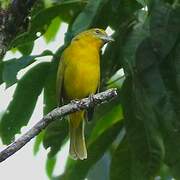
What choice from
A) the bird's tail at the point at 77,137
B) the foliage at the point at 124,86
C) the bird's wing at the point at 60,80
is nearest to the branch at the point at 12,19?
the foliage at the point at 124,86

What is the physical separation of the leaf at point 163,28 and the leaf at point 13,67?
2.48 feet

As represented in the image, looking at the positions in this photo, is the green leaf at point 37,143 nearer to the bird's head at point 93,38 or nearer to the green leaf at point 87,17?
the bird's head at point 93,38

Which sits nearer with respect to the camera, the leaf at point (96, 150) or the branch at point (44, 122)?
the branch at point (44, 122)

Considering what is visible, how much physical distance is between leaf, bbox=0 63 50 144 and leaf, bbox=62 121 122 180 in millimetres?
440

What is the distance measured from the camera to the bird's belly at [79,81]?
5.69 metres

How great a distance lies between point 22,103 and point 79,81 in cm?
99

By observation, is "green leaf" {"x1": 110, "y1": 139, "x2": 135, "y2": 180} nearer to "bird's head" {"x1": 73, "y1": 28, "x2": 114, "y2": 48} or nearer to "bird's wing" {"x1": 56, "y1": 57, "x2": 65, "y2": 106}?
"bird's wing" {"x1": 56, "y1": 57, "x2": 65, "y2": 106}

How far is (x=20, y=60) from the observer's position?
15.0 ft

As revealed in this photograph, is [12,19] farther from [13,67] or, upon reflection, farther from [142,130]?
[142,130]

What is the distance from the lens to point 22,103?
488 centimetres

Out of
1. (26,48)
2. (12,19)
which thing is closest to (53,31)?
(26,48)

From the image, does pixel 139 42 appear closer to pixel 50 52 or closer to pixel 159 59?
pixel 159 59

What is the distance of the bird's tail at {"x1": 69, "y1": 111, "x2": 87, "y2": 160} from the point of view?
16.9 ft

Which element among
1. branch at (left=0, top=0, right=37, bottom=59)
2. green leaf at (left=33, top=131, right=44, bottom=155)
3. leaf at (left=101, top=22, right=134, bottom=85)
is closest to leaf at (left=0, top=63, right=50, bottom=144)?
leaf at (left=101, top=22, right=134, bottom=85)
